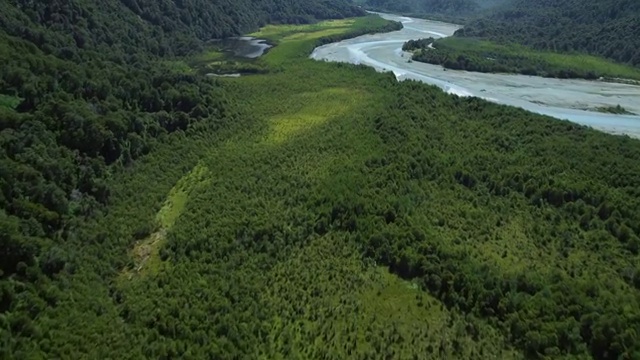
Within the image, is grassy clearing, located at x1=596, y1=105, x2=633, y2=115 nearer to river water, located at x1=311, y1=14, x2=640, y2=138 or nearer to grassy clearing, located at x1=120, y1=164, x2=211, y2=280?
river water, located at x1=311, y1=14, x2=640, y2=138

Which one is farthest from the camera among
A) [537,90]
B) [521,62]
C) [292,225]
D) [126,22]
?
[521,62]

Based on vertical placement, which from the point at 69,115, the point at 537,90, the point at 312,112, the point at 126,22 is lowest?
the point at 537,90

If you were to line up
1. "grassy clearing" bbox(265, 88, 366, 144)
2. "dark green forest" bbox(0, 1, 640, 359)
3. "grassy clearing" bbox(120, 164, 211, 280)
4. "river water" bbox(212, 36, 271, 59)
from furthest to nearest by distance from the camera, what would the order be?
"river water" bbox(212, 36, 271, 59) < "grassy clearing" bbox(265, 88, 366, 144) < "grassy clearing" bbox(120, 164, 211, 280) < "dark green forest" bbox(0, 1, 640, 359)

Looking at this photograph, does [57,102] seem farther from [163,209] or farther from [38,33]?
[38,33]

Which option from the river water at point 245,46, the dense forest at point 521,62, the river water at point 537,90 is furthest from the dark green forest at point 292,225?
the river water at point 245,46

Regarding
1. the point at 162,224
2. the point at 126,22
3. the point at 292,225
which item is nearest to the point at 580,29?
the point at 126,22

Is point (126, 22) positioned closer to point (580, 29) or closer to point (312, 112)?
point (312, 112)

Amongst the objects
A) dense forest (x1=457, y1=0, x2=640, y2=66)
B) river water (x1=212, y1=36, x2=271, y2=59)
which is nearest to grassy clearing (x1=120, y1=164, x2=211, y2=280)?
river water (x1=212, y1=36, x2=271, y2=59)
